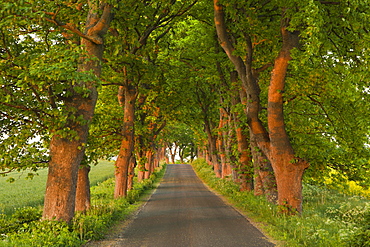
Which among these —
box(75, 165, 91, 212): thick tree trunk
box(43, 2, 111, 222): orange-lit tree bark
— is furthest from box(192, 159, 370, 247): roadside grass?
box(75, 165, 91, 212): thick tree trunk

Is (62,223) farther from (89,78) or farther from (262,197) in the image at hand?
(262,197)

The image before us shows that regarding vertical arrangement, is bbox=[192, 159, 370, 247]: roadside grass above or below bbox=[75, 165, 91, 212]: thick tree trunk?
below

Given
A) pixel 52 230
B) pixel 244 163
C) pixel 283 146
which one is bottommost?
pixel 52 230

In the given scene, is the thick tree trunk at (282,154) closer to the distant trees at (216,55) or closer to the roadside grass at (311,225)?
the distant trees at (216,55)

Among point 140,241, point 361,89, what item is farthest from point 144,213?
point 361,89

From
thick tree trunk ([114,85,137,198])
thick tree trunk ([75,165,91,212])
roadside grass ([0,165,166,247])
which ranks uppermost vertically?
thick tree trunk ([114,85,137,198])

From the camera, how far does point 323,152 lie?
11188 mm

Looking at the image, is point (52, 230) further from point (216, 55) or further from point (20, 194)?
point (20, 194)

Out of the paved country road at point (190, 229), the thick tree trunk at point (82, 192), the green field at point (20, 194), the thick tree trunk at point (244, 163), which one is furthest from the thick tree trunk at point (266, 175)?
the green field at point (20, 194)

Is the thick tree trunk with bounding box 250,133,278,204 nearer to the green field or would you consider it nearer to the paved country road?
the paved country road

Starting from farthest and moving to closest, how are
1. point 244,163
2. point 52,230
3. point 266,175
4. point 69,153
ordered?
1. point 244,163
2. point 266,175
3. point 69,153
4. point 52,230

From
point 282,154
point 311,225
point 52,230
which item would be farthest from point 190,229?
point 52,230

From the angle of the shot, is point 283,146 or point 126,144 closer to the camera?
point 283,146

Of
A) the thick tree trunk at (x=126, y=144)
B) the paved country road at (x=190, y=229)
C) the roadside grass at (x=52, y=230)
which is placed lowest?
the paved country road at (x=190, y=229)
